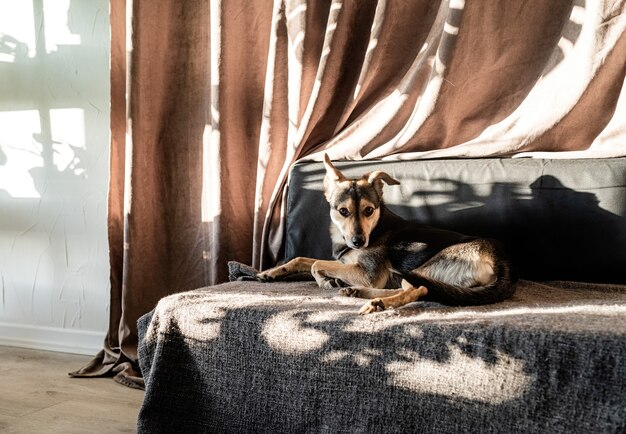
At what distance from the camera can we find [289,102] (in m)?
2.65

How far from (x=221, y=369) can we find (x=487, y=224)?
117cm

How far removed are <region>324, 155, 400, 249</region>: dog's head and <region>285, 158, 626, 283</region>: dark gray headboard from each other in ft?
0.83

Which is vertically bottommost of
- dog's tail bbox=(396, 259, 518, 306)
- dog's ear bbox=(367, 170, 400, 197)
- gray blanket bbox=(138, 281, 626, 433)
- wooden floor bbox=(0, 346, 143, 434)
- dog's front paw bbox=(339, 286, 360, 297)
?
wooden floor bbox=(0, 346, 143, 434)

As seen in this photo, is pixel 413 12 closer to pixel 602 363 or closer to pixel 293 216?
pixel 293 216

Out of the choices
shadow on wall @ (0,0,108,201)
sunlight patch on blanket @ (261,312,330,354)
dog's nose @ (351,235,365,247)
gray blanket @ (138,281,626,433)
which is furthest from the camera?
shadow on wall @ (0,0,108,201)

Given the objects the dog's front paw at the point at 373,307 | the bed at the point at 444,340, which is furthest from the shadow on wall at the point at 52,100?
the dog's front paw at the point at 373,307

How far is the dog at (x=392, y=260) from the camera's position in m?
1.69

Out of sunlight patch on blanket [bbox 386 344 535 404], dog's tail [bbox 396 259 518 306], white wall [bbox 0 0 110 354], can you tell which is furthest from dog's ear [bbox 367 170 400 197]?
white wall [bbox 0 0 110 354]

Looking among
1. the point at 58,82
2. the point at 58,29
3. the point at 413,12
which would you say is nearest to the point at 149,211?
the point at 58,82

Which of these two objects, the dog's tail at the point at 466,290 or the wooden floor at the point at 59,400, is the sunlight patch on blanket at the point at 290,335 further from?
the wooden floor at the point at 59,400

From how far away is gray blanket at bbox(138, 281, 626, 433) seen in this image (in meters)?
1.28

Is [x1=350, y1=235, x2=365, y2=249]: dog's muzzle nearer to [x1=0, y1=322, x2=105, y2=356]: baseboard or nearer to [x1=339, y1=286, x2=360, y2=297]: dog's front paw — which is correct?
[x1=339, y1=286, x2=360, y2=297]: dog's front paw

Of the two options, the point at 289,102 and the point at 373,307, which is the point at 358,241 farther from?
the point at 289,102

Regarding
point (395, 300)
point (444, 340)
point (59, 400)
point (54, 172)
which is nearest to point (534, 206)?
point (395, 300)
